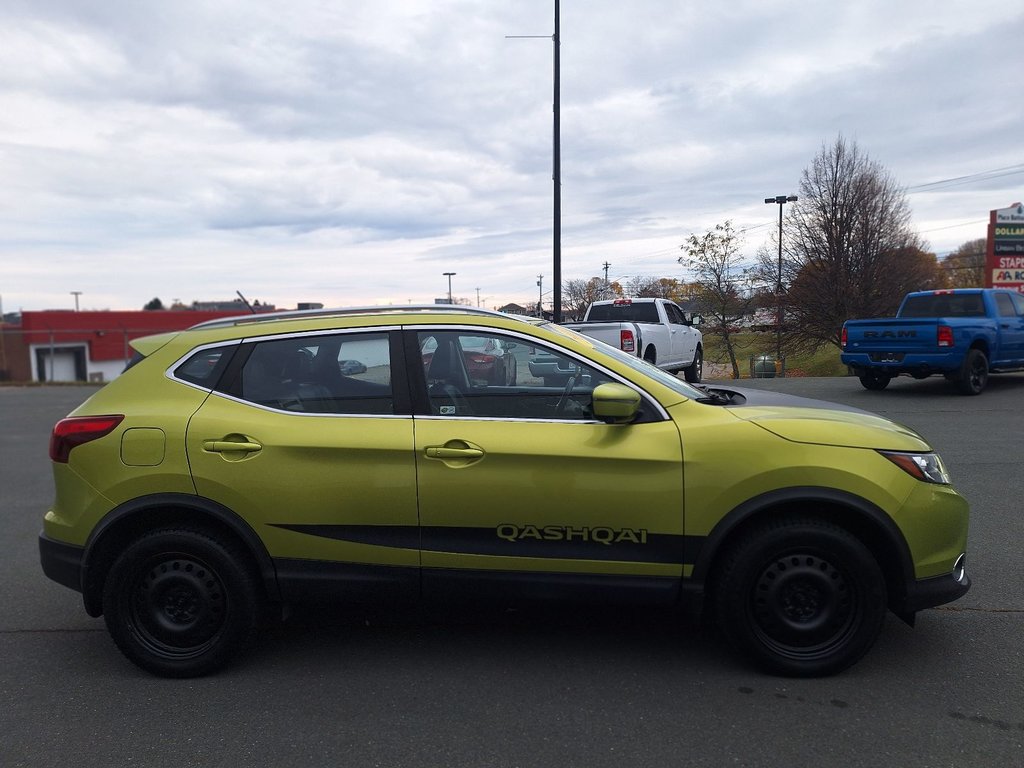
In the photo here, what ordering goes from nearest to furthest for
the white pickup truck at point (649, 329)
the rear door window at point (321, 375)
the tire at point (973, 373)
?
the rear door window at point (321, 375)
the tire at point (973, 373)
the white pickup truck at point (649, 329)

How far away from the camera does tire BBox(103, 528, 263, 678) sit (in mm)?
3682

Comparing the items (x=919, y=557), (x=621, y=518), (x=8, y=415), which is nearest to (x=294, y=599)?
(x=621, y=518)

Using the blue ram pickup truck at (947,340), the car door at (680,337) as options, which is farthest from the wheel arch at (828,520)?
the car door at (680,337)

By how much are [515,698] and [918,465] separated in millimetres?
2092

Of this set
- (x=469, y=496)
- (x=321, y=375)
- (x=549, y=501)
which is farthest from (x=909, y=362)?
(x=321, y=375)

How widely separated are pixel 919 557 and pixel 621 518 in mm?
1335

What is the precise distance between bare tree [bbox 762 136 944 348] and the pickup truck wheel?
74.8 ft

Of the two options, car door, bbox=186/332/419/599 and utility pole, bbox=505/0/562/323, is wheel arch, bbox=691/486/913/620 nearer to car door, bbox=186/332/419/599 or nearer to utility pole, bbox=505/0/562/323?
car door, bbox=186/332/419/599

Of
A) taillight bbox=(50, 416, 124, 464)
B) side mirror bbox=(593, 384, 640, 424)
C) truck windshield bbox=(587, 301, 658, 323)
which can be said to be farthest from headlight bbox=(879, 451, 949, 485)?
truck windshield bbox=(587, 301, 658, 323)

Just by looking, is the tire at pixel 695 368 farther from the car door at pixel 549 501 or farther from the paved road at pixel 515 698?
the car door at pixel 549 501

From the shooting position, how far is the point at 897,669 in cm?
364

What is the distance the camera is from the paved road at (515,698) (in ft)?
9.93

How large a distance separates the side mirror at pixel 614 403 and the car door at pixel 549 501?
9 centimetres

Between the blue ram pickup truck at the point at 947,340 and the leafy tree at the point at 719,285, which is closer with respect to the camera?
the blue ram pickup truck at the point at 947,340
